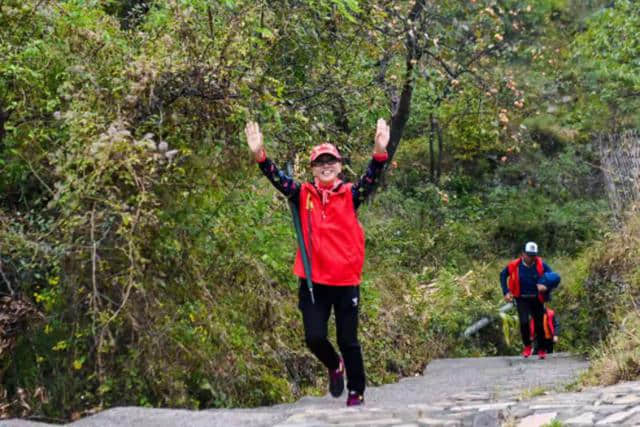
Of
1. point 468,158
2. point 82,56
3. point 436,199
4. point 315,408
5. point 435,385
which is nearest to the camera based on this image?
point 315,408

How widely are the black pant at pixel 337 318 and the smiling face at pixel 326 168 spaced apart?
73cm

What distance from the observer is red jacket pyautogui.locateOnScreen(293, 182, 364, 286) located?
702 cm

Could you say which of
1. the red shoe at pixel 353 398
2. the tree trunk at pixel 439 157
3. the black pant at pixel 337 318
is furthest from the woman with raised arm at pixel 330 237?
the tree trunk at pixel 439 157

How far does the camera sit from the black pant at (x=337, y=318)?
23.5ft

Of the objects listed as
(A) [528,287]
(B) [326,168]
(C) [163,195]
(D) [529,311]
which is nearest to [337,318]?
(B) [326,168]

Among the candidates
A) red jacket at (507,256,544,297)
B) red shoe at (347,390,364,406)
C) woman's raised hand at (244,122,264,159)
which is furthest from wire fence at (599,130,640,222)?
woman's raised hand at (244,122,264,159)

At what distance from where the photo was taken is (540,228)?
86.6ft

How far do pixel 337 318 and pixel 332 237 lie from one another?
24.0 inches

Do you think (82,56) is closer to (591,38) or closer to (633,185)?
(633,185)

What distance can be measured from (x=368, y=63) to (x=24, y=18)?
6110 mm

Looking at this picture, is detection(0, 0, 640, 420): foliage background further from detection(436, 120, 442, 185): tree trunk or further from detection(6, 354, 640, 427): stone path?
detection(436, 120, 442, 185): tree trunk

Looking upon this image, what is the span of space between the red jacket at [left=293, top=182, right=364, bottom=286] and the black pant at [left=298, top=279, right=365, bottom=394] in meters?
0.11

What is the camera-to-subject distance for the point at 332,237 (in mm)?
7023

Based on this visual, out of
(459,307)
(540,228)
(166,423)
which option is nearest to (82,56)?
(166,423)
